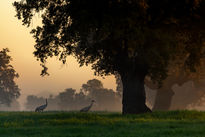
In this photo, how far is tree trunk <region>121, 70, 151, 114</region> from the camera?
31641 millimetres

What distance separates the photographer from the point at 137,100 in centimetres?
3172

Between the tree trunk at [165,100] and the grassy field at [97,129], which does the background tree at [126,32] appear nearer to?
the grassy field at [97,129]

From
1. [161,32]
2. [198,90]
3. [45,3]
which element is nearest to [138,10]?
[161,32]

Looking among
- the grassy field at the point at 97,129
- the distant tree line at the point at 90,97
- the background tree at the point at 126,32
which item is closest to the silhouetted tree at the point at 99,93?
the distant tree line at the point at 90,97

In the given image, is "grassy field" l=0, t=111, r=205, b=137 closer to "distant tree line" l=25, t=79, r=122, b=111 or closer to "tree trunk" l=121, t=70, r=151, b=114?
"tree trunk" l=121, t=70, r=151, b=114

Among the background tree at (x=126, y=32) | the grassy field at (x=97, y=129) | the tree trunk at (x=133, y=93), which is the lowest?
the grassy field at (x=97, y=129)

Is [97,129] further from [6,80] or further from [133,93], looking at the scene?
[6,80]

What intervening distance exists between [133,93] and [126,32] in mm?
6856

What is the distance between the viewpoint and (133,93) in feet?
104

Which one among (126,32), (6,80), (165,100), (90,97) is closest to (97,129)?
(126,32)

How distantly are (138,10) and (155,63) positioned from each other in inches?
158

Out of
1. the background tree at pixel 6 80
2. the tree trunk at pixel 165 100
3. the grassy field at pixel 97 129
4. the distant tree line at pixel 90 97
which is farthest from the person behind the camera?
the distant tree line at pixel 90 97

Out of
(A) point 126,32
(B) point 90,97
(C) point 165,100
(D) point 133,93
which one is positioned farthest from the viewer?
(B) point 90,97

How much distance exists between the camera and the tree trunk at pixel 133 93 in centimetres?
3164
